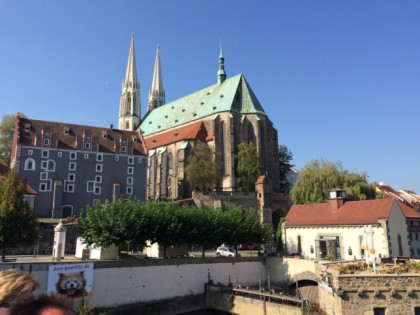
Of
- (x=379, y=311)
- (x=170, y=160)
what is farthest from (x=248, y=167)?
(x=379, y=311)

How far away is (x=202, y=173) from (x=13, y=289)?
213ft

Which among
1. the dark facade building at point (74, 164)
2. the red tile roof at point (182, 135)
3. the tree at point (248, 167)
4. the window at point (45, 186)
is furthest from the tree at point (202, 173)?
the window at point (45, 186)

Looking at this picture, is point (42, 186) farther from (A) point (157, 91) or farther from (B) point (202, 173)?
(A) point (157, 91)

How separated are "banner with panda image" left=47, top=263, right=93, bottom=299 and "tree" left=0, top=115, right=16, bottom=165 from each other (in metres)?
46.2

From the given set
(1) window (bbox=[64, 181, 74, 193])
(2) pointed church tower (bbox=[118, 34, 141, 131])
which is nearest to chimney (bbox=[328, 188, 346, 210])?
(1) window (bbox=[64, 181, 74, 193])

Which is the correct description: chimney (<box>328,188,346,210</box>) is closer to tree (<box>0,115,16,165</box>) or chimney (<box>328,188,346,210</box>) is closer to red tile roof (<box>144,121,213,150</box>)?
red tile roof (<box>144,121,213,150</box>)

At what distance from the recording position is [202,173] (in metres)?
67.6

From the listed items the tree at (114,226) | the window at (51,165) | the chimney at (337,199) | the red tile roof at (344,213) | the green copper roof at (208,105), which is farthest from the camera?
the green copper roof at (208,105)

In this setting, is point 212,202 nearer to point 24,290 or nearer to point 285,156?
point 285,156

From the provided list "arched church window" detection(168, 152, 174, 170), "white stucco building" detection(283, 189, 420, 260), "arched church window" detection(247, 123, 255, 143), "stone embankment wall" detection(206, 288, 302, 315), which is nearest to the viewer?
"stone embankment wall" detection(206, 288, 302, 315)

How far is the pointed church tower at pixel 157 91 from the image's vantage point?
119438 millimetres

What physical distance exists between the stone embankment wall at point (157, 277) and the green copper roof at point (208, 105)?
47.1 m

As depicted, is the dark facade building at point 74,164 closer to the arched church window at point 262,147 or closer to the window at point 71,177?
the window at point 71,177

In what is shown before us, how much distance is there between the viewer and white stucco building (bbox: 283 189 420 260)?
33.7m
